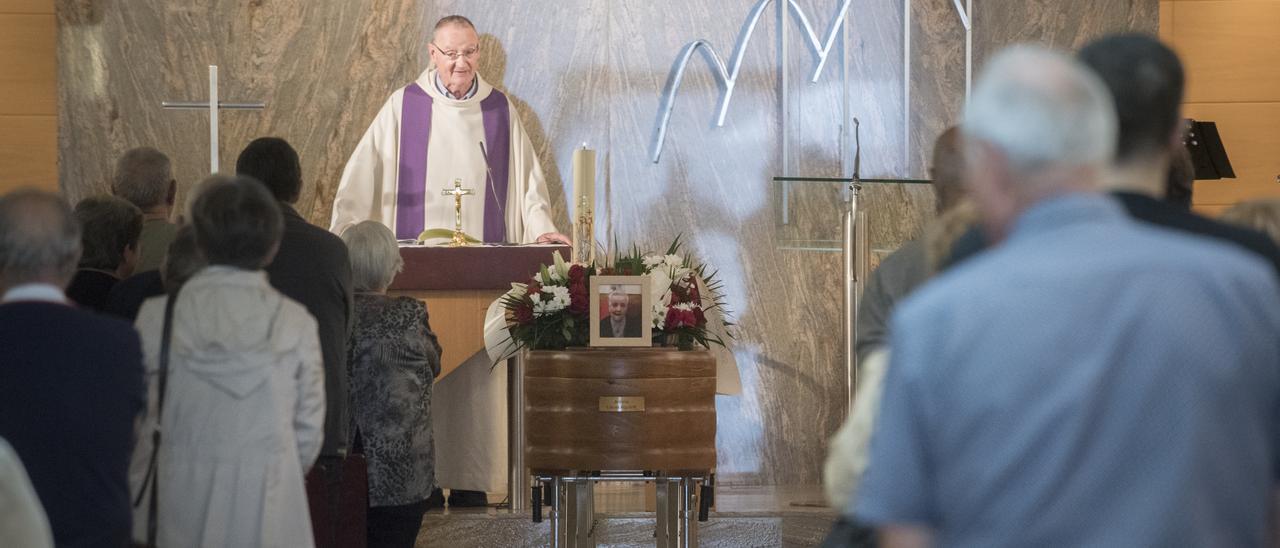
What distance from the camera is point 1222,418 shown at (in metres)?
1.87

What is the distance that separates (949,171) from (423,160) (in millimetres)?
5646

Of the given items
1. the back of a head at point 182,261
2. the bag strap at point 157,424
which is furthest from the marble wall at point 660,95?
the bag strap at point 157,424

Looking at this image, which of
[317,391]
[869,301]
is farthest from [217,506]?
[869,301]

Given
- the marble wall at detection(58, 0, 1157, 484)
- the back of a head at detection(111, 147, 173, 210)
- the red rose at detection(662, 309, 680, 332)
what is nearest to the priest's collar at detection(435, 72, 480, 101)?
the marble wall at detection(58, 0, 1157, 484)

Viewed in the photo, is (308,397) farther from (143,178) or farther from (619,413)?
(619,413)

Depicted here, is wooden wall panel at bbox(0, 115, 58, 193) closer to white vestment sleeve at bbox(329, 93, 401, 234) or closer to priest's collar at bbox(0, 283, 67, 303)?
white vestment sleeve at bbox(329, 93, 401, 234)

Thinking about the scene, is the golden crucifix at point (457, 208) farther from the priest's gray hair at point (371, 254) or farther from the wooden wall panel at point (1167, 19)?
the wooden wall panel at point (1167, 19)

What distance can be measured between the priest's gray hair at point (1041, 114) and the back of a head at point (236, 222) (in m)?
2.12

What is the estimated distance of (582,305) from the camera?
5.73 meters

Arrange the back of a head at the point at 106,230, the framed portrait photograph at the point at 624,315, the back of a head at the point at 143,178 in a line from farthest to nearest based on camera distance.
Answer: the framed portrait photograph at the point at 624,315 < the back of a head at the point at 143,178 < the back of a head at the point at 106,230

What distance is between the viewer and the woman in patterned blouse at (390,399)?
5.02 meters

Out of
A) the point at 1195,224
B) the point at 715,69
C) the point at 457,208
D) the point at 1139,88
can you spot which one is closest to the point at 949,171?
the point at 1195,224

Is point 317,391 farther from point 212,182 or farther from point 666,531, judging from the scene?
point 666,531

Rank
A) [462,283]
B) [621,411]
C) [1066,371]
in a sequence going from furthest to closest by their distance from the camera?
1. [462,283]
2. [621,411]
3. [1066,371]
